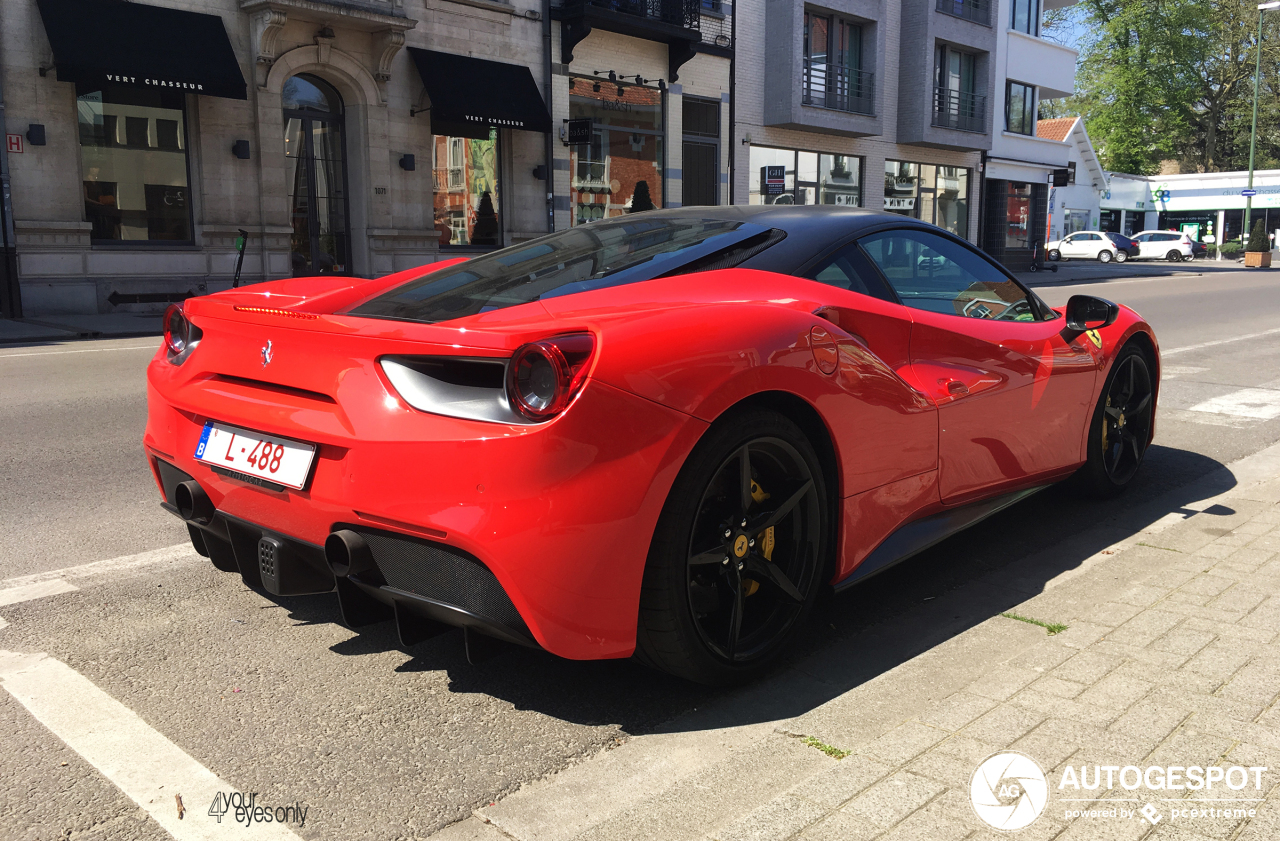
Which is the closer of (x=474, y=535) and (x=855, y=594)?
(x=474, y=535)

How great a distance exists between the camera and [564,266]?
3234 millimetres

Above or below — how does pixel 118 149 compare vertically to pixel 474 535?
above

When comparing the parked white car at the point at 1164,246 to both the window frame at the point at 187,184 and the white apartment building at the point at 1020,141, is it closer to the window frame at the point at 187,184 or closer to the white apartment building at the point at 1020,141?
the white apartment building at the point at 1020,141

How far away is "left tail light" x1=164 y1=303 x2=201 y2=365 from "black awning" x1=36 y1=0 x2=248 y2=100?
547 inches

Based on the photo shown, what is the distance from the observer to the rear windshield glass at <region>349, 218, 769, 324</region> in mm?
2908

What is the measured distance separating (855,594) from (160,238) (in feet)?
53.3

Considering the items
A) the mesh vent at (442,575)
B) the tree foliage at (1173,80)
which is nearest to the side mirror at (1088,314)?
the mesh vent at (442,575)

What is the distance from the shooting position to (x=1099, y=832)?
212cm

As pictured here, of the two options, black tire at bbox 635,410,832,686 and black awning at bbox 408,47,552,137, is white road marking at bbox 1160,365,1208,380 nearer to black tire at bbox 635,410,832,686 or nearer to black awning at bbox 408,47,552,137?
black tire at bbox 635,410,832,686

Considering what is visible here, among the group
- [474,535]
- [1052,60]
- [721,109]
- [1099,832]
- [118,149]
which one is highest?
[1052,60]

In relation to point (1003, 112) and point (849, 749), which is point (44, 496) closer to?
point (849, 749)

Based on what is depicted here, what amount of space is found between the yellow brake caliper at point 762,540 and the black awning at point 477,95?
18.0 metres

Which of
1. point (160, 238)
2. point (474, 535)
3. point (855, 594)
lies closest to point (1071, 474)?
point (855, 594)

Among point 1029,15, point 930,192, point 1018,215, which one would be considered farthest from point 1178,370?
point 1029,15
